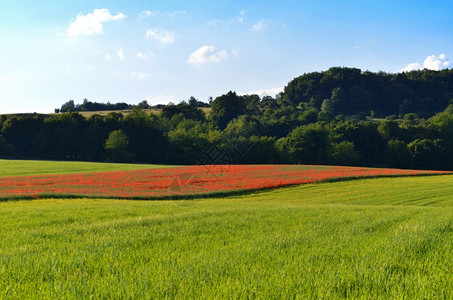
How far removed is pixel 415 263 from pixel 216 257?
125 inches

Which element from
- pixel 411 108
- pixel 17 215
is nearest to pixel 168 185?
pixel 17 215

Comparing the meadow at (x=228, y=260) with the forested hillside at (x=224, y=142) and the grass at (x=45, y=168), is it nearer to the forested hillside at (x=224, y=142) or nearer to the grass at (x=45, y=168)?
the grass at (x=45, y=168)

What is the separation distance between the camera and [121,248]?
6.84 metres

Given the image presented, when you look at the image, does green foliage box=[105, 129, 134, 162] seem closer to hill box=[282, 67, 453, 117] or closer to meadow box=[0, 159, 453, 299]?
meadow box=[0, 159, 453, 299]

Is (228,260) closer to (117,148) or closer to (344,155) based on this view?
(117,148)

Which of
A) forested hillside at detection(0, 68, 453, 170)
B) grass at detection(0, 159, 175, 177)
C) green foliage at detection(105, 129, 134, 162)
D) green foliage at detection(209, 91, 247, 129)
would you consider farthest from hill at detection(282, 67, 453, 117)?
grass at detection(0, 159, 175, 177)

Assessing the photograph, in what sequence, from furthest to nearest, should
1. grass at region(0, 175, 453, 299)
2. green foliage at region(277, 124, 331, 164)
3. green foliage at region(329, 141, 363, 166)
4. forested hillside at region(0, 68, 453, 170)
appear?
green foliage at region(277, 124, 331, 164) → green foliage at region(329, 141, 363, 166) → forested hillside at region(0, 68, 453, 170) → grass at region(0, 175, 453, 299)

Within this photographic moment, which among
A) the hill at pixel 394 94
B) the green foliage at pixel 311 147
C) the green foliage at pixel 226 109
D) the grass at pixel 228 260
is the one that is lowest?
the grass at pixel 228 260

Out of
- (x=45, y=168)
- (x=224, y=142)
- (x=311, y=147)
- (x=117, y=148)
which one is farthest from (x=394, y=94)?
(x=45, y=168)

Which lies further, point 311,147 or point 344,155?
point 311,147

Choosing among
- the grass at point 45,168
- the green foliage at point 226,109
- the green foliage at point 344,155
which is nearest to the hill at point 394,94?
the green foliage at point 226,109

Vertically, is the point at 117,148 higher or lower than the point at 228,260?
higher

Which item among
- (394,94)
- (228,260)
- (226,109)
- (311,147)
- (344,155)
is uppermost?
(394,94)

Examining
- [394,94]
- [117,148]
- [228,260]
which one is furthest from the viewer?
[394,94]
